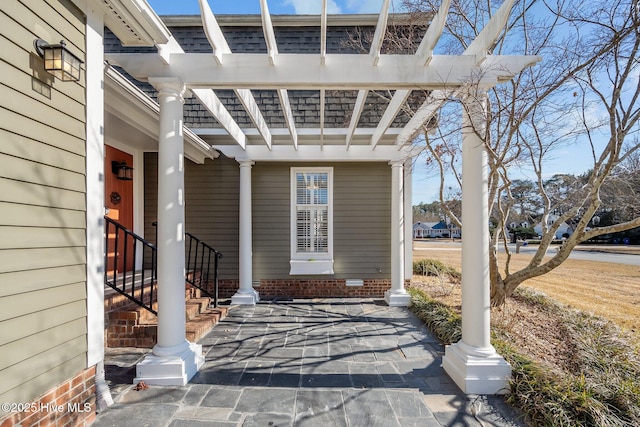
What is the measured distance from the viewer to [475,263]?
280 centimetres

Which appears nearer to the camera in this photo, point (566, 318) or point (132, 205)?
point (566, 318)

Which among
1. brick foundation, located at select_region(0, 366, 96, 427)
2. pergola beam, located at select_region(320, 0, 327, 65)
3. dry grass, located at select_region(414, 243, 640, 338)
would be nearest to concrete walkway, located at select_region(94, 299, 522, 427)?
brick foundation, located at select_region(0, 366, 96, 427)

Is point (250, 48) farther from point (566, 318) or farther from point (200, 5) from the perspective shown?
point (566, 318)

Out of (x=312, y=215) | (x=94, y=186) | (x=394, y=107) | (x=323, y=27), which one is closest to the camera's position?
(x=94, y=186)

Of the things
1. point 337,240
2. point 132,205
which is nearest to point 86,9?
point 132,205

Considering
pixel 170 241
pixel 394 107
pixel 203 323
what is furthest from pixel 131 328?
pixel 394 107

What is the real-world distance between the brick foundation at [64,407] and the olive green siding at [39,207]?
0.06 m

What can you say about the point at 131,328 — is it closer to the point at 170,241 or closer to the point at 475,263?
the point at 170,241

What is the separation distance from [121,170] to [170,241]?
2935mm

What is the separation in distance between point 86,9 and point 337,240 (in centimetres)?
490

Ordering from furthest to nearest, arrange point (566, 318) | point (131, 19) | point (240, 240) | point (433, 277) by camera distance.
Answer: point (433, 277) → point (240, 240) → point (566, 318) → point (131, 19)

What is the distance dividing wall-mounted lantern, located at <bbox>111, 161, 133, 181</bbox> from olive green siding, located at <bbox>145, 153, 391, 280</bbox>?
117 centimetres

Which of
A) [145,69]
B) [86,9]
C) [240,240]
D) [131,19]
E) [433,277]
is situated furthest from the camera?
[433,277]

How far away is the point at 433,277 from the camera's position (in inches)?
338
